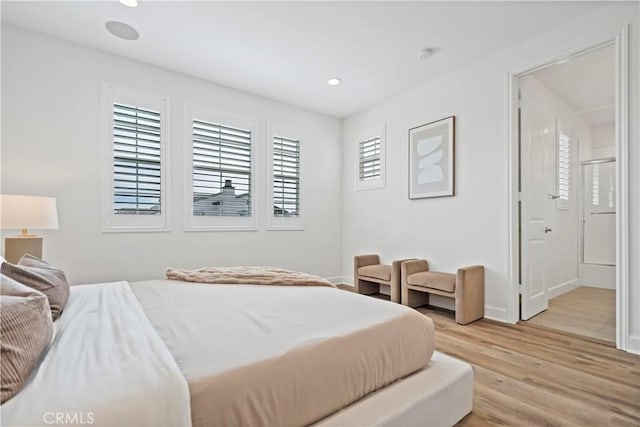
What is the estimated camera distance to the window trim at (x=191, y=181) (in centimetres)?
369

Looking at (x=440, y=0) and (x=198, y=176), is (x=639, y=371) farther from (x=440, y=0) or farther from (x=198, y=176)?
(x=198, y=176)

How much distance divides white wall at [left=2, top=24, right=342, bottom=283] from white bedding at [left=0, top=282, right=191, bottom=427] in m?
2.28

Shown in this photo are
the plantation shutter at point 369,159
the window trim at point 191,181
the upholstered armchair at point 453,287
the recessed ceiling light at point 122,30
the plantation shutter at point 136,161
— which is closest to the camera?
the recessed ceiling light at point 122,30

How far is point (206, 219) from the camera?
3832mm

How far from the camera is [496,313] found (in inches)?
125

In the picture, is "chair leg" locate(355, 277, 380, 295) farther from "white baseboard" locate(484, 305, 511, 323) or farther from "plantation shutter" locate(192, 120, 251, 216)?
"plantation shutter" locate(192, 120, 251, 216)

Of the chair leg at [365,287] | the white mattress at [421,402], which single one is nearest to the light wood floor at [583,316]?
the chair leg at [365,287]

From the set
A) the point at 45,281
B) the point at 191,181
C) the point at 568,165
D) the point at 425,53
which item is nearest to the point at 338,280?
the point at 191,181

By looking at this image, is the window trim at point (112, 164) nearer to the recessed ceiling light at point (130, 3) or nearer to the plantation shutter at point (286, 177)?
the recessed ceiling light at point (130, 3)

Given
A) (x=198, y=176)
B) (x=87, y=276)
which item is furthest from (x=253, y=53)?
(x=87, y=276)

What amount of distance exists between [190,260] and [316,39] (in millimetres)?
2768

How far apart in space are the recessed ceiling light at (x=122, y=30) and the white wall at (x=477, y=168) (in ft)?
10.1

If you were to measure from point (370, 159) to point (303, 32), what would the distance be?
2219 millimetres

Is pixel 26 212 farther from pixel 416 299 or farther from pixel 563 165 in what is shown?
pixel 563 165
